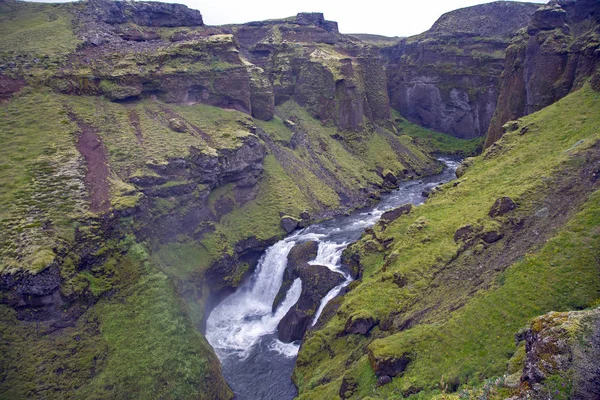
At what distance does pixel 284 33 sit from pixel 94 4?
143 ft

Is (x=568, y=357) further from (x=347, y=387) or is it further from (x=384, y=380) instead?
(x=347, y=387)

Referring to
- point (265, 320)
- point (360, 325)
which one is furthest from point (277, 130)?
point (360, 325)

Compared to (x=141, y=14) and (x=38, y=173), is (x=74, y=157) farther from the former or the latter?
(x=141, y=14)

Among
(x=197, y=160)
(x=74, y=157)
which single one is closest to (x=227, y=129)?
(x=197, y=160)

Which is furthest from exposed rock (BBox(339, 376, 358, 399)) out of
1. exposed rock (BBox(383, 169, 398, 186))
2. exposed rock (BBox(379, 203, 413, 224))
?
exposed rock (BBox(383, 169, 398, 186))

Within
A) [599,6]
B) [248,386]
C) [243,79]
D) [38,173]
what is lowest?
[248,386]

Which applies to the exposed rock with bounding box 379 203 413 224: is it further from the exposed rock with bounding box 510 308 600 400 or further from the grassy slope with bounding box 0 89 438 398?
the exposed rock with bounding box 510 308 600 400

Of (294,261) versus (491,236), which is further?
(294,261)

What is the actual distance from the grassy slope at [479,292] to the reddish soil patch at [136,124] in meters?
31.2

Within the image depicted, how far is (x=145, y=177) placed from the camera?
1845 inches

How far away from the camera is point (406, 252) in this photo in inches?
1321

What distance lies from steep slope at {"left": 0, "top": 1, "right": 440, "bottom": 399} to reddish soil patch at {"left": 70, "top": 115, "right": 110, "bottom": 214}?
7.9 inches

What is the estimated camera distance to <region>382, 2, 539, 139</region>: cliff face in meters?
97.6

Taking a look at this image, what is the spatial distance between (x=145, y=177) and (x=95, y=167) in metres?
5.06
